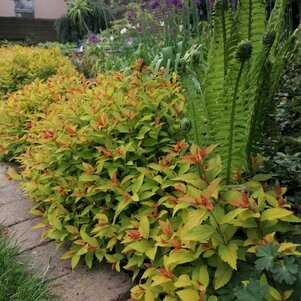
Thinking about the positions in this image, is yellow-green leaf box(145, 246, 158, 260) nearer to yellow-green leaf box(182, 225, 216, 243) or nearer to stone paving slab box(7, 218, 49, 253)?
yellow-green leaf box(182, 225, 216, 243)

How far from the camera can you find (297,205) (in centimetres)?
150

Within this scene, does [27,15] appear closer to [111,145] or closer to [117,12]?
[117,12]

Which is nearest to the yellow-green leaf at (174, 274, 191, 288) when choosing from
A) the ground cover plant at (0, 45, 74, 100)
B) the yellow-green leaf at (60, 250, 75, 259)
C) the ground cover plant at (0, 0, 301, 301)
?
the ground cover plant at (0, 0, 301, 301)

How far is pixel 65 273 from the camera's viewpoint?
1.77m

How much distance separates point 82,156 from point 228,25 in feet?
3.02

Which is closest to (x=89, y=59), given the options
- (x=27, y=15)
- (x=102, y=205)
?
(x=102, y=205)

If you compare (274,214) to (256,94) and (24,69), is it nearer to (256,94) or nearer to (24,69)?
(256,94)

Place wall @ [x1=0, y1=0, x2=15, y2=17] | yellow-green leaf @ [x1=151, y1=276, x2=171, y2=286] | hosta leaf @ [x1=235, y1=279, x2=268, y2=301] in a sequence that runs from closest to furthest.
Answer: hosta leaf @ [x1=235, y1=279, x2=268, y2=301], yellow-green leaf @ [x1=151, y1=276, x2=171, y2=286], wall @ [x1=0, y1=0, x2=15, y2=17]

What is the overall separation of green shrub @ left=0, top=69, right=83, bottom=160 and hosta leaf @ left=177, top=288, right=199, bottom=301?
2.04m

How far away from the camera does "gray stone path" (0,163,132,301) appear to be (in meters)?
1.63

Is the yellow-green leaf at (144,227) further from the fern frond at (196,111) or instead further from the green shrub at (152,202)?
the fern frond at (196,111)

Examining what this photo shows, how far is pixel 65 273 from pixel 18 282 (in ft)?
0.73

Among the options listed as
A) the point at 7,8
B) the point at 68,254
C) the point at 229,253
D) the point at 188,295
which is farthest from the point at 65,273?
the point at 7,8

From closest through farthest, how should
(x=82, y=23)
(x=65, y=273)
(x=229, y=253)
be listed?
(x=229, y=253) < (x=65, y=273) < (x=82, y=23)
